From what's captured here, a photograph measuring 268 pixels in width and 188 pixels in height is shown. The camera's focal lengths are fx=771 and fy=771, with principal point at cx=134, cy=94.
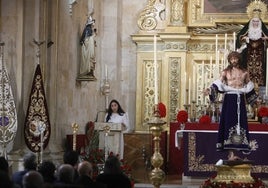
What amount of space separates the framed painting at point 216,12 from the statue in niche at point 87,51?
3289mm

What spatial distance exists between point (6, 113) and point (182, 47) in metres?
7.39

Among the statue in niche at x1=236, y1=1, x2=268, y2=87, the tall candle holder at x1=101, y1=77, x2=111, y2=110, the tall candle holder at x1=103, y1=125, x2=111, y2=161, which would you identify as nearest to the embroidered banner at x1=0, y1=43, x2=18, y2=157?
the tall candle holder at x1=103, y1=125, x2=111, y2=161

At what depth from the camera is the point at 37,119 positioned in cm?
1524

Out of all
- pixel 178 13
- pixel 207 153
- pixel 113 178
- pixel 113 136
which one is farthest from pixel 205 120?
pixel 113 178

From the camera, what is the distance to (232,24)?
2064 centimetres

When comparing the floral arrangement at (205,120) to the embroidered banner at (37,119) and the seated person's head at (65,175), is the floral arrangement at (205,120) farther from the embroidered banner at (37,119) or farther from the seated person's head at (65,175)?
the seated person's head at (65,175)

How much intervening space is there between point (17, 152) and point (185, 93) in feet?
20.4

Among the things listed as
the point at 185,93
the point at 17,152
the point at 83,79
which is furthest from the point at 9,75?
the point at 185,93

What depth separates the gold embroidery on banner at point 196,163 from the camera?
16266 millimetres

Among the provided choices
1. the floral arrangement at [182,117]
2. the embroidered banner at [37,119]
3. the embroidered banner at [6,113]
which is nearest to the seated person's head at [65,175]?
the embroidered banner at [6,113]

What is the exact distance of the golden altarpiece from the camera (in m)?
20.6

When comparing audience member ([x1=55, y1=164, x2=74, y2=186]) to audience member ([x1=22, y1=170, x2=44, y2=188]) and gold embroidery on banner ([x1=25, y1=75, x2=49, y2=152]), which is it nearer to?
audience member ([x1=22, y1=170, x2=44, y2=188])

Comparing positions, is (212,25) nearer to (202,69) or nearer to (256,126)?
(202,69)

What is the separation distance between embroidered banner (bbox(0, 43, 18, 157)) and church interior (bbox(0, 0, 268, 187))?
21 mm
